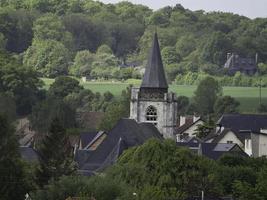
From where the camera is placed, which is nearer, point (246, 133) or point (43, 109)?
point (246, 133)

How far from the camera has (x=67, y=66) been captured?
152 meters

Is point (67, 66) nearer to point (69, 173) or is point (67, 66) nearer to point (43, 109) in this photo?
point (43, 109)

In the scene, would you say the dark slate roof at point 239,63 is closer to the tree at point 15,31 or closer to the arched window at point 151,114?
the tree at point 15,31

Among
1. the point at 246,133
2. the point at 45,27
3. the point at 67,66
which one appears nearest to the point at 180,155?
the point at 246,133

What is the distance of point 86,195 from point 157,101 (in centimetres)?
2808

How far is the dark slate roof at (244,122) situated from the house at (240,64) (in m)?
73.1

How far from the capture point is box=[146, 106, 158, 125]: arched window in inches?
2655

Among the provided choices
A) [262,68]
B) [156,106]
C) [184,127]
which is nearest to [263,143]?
[156,106]

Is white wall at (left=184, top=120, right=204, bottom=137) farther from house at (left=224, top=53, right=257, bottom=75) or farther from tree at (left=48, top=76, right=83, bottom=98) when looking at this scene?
house at (left=224, top=53, right=257, bottom=75)

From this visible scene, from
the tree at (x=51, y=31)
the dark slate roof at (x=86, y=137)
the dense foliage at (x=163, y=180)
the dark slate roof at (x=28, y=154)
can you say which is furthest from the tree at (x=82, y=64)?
the dense foliage at (x=163, y=180)

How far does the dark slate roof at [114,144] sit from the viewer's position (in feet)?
181

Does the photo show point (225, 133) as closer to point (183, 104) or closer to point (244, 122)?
point (244, 122)

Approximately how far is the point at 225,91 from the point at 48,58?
30306mm

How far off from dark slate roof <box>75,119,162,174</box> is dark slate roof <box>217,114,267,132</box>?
53.8ft
